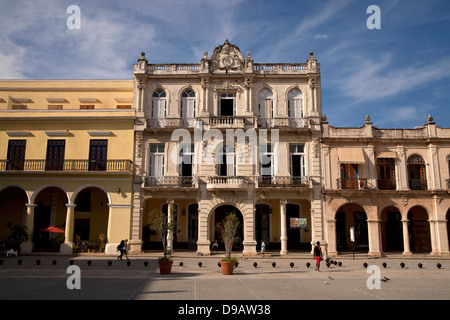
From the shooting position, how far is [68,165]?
27.3 m

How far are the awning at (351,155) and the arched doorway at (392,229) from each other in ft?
19.4

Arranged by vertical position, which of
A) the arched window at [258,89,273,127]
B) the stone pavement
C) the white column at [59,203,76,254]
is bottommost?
the stone pavement

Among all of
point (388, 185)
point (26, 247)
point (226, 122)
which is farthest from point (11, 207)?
point (388, 185)

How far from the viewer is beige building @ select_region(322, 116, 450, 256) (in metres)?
26.8

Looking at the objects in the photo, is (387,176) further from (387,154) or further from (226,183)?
(226,183)

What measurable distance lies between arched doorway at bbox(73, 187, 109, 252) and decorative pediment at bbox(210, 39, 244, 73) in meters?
12.9

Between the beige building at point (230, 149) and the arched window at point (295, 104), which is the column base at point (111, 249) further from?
the arched window at point (295, 104)

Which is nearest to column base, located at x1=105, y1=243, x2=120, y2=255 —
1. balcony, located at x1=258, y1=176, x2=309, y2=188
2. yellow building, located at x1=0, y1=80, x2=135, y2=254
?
yellow building, located at x1=0, y1=80, x2=135, y2=254

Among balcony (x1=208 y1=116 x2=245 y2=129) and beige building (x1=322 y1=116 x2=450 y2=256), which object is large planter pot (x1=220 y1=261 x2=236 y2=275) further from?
balcony (x1=208 y1=116 x2=245 y2=129)

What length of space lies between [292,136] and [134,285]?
57.1 feet
